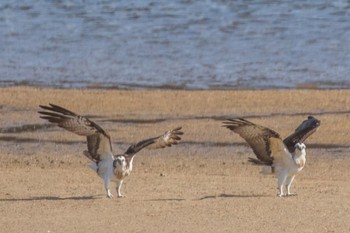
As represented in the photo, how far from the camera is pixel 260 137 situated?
42.2 ft

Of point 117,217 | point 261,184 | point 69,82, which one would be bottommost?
point 117,217

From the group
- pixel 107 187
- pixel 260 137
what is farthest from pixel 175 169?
pixel 260 137

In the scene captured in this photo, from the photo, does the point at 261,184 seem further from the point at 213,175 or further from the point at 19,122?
the point at 19,122

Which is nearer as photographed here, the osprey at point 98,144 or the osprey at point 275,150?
the osprey at point 98,144

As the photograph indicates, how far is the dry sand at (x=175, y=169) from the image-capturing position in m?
12.1

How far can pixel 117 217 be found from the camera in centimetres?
1215

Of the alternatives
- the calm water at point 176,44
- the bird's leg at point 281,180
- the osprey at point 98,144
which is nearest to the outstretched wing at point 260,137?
the bird's leg at point 281,180

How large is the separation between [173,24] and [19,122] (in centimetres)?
1352

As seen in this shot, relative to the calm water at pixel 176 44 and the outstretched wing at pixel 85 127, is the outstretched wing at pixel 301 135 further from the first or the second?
the calm water at pixel 176 44

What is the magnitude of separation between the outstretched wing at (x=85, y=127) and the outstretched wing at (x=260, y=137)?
46.3 inches

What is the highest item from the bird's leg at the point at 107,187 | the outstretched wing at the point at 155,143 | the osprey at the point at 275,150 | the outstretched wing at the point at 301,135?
the outstretched wing at the point at 301,135

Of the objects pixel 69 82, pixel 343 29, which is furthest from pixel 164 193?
pixel 343 29

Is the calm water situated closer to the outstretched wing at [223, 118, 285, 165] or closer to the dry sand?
the dry sand

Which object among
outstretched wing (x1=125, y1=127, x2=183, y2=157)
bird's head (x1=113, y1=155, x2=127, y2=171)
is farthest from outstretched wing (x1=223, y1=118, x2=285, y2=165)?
bird's head (x1=113, y1=155, x2=127, y2=171)
